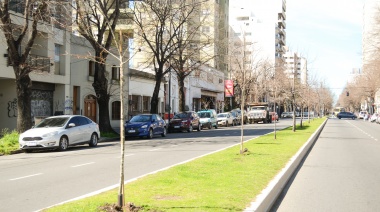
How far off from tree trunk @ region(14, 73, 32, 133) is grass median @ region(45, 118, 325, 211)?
456 inches

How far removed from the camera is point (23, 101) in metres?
20.6

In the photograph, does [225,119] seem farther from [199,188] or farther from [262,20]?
[262,20]

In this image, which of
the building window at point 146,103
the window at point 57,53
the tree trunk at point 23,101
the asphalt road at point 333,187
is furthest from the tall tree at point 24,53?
the building window at point 146,103

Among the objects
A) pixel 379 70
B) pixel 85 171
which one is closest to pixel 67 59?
pixel 85 171

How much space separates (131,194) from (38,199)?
189cm

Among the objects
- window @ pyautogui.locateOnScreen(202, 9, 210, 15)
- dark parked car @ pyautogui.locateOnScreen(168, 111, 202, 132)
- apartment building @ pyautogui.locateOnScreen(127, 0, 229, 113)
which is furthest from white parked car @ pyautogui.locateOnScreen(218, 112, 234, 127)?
window @ pyautogui.locateOnScreen(202, 9, 210, 15)

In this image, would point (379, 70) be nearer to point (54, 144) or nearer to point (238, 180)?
point (54, 144)

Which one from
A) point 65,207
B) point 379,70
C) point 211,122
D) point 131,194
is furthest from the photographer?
point 379,70

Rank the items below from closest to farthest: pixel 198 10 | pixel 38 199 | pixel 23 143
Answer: pixel 38 199, pixel 23 143, pixel 198 10

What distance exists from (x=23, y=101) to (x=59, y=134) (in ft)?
10.9

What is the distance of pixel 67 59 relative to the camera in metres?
31.3

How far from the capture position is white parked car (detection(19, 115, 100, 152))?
18156 millimetres

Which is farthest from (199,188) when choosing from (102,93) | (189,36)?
(189,36)

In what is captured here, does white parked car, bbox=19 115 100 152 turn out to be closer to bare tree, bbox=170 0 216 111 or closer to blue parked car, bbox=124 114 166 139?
blue parked car, bbox=124 114 166 139
